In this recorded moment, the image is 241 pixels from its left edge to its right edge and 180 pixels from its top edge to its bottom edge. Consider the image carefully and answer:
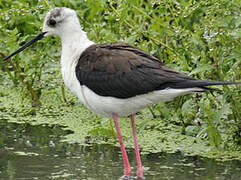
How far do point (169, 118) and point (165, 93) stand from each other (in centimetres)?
161

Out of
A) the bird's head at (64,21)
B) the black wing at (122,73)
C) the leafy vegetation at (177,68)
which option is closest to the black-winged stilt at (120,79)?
the black wing at (122,73)

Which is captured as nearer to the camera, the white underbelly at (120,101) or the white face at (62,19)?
the white underbelly at (120,101)

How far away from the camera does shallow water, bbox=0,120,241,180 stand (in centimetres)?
515

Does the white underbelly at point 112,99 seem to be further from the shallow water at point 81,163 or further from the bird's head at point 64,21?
the shallow water at point 81,163

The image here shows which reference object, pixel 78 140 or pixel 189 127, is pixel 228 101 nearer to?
pixel 189 127

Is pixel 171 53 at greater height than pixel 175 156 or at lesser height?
greater

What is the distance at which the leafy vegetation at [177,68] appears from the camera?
5.46 m

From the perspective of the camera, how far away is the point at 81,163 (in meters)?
5.43

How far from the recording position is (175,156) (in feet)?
18.6

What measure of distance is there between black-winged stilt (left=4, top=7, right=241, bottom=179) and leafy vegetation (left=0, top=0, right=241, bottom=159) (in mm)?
411

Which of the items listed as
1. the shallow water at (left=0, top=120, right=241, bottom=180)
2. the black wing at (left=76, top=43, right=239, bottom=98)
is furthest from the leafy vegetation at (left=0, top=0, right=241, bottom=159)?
the black wing at (left=76, top=43, right=239, bottom=98)

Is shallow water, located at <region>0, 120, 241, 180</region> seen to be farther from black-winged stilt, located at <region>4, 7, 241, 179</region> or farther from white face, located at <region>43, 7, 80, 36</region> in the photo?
→ white face, located at <region>43, 7, 80, 36</region>

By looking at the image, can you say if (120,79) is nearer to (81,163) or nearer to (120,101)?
(120,101)

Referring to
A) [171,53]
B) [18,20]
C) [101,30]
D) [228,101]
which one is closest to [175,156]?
[228,101]
